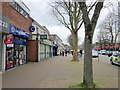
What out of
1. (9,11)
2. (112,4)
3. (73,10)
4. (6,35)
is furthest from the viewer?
(73,10)

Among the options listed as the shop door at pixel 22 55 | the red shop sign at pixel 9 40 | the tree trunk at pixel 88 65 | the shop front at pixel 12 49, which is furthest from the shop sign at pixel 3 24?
the tree trunk at pixel 88 65

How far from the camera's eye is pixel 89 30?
516 centimetres

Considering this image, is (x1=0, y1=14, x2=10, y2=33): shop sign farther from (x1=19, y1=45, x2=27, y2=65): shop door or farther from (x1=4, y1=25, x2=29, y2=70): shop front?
(x1=19, y1=45, x2=27, y2=65): shop door

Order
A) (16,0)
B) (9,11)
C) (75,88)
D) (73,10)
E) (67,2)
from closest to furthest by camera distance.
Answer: (75,88), (9,11), (16,0), (67,2), (73,10)

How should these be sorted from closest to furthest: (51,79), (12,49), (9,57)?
(51,79)
(9,57)
(12,49)

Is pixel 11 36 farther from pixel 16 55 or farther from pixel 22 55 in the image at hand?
pixel 22 55

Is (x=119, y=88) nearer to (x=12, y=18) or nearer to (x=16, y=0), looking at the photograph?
(x=12, y=18)

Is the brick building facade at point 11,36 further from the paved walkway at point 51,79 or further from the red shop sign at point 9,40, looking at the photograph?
the paved walkway at point 51,79

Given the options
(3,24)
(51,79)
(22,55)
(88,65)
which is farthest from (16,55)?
(88,65)

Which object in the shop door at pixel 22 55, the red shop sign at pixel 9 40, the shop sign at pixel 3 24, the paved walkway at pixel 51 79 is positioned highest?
the shop sign at pixel 3 24

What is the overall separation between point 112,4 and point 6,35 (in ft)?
24.2

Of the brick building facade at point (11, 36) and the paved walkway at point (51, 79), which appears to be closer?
the paved walkway at point (51, 79)

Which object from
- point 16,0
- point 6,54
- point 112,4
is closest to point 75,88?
point 112,4

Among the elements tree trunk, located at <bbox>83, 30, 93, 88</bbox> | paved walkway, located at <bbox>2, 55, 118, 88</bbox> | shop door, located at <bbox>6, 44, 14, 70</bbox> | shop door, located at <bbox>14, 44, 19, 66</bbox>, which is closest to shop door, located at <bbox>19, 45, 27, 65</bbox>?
shop door, located at <bbox>14, 44, 19, 66</bbox>
